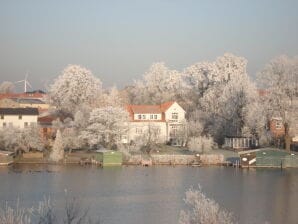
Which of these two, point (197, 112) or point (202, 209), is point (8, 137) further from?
point (202, 209)

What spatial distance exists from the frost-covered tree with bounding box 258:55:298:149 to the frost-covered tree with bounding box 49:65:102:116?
19576 mm

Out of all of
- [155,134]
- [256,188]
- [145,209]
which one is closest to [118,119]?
[155,134]

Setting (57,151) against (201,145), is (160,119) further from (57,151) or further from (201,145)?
(57,151)

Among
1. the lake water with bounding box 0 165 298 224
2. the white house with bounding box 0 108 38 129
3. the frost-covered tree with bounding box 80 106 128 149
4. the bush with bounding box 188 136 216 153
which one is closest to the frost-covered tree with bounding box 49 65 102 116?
the white house with bounding box 0 108 38 129

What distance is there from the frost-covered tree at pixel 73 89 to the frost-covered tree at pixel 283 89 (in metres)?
19.6

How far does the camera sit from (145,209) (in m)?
26.3

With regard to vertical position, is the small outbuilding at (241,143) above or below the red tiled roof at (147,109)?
below

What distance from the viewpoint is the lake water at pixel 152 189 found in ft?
83.8

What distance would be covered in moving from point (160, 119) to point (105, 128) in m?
9.65

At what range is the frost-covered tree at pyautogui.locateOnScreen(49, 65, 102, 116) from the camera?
5831 cm

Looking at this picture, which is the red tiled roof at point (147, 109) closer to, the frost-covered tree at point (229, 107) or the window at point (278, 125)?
the frost-covered tree at point (229, 107)

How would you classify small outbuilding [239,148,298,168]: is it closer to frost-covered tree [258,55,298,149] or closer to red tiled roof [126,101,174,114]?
frost-covered tree [258,55,298,149]

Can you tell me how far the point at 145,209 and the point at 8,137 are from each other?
2257cm

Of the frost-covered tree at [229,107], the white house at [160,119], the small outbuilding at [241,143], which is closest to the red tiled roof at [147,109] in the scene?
the white house at [160,119]
